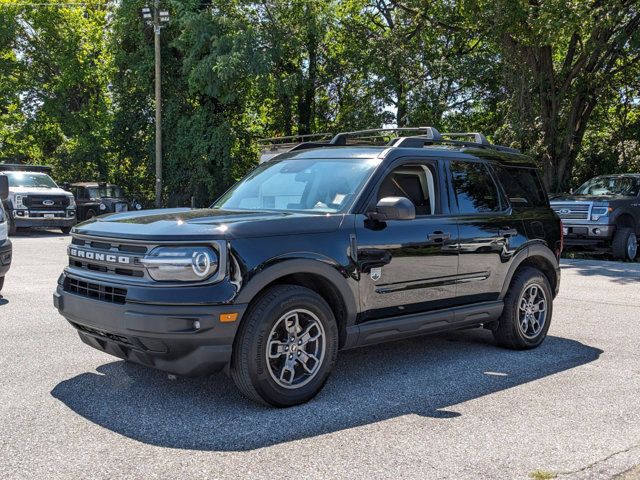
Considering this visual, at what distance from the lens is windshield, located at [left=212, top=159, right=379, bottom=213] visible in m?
5.34

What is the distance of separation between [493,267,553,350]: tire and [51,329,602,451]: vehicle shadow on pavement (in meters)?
0.13

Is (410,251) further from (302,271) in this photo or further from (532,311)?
(532,311)

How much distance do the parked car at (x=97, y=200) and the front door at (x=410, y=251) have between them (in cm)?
2020

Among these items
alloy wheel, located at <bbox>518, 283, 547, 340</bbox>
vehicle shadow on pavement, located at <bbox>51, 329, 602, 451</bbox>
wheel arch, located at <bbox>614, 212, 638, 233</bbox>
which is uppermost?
wheel arch, located at <bbox>614, 212, 638, 233</bbox>

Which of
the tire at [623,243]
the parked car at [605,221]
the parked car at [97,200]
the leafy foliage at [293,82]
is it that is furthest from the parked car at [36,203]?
the tire at [623,243]

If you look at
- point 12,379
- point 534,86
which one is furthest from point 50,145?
point 12,379

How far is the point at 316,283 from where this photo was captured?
4.91 metres

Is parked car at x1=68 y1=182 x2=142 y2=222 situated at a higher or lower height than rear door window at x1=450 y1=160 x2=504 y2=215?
lower

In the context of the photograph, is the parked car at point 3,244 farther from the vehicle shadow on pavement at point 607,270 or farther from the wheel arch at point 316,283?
the vehicle shadow on pavement at point 607,270

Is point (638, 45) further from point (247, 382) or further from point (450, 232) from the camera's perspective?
point (247, 382)

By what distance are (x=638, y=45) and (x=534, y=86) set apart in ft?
10.7

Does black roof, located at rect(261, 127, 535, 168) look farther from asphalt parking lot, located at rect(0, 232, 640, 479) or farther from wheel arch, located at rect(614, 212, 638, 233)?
wheel arch, located at rect(614, 212, 638, 233)

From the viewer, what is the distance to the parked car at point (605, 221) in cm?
1561

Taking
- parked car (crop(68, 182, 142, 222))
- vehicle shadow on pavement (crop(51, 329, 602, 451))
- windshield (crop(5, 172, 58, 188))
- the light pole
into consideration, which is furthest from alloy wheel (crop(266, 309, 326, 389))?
the light pole
